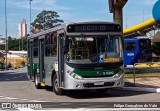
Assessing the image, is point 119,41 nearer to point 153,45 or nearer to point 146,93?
point 146,93

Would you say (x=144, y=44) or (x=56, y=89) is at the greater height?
(x=144, y=44)

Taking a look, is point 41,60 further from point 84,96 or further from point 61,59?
point 61,59

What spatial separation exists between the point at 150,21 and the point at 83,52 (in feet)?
95.8

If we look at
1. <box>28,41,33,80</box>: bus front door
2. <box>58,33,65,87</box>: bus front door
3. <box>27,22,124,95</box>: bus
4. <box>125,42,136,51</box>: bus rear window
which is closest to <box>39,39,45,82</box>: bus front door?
<box>27,22,124,95</box>: bus

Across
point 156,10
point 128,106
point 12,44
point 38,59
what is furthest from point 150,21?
point 12,44

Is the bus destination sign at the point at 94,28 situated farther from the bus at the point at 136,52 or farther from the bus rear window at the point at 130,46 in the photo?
the bus rear window at the point at 130,46

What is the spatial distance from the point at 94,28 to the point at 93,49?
87cm

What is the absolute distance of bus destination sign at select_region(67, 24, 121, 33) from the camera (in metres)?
15.8

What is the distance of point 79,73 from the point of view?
15.4 m

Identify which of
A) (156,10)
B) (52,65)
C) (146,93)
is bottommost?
(146,93)

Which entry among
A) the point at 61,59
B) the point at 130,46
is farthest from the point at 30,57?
the point at 130,46

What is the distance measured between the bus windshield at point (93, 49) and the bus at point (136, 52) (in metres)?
25.4

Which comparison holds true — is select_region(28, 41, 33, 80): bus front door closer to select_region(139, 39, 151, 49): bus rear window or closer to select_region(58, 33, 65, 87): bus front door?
select_region(58, 33, 65, 87): bus front door

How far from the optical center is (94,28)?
1608cm
